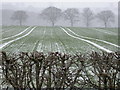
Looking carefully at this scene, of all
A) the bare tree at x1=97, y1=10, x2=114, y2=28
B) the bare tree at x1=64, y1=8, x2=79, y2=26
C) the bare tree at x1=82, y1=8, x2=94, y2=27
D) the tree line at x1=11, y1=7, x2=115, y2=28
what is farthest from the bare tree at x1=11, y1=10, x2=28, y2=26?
the bare tree at x1=97, y1=10, x2=114, y2=28

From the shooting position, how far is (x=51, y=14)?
1.96 m

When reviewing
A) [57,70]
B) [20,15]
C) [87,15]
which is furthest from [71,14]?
[57,70]

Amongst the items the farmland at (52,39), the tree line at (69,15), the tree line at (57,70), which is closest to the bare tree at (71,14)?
the tree line at (69,15)

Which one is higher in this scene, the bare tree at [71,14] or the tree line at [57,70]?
the bare tree at [71,14]

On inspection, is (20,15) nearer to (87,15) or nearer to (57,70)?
(87,15)

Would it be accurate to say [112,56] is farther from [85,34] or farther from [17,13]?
[85,34]

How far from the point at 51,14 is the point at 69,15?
203 millimetres

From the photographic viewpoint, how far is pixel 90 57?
1.18 meters

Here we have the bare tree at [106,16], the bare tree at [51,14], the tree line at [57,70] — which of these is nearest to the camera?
the tree line at [57,70]

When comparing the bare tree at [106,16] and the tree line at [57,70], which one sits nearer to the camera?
the tree line at [57,70]

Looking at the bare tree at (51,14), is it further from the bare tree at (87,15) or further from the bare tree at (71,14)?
the bare tree at (87,15)

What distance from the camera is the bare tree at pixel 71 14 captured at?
6.44ft

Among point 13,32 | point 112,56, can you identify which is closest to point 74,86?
point 112,56

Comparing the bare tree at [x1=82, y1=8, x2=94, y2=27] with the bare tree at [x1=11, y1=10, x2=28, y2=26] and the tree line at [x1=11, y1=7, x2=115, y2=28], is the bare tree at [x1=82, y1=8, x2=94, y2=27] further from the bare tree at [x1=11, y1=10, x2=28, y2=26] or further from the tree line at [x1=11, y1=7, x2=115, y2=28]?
the bare tree at [x1=11, y1=10, x2=28, y2=26]
